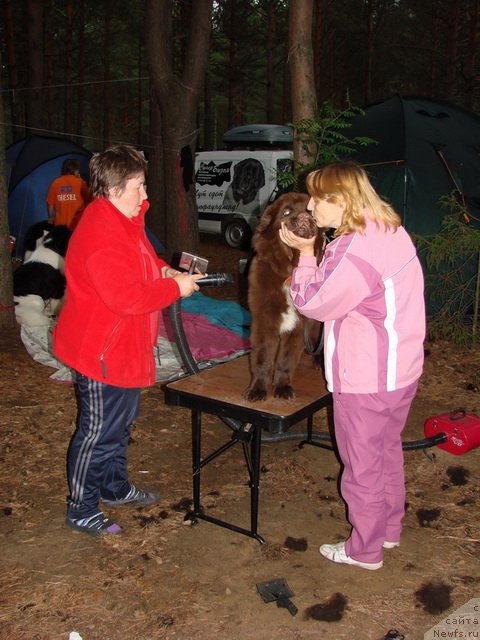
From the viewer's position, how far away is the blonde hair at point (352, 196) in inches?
102

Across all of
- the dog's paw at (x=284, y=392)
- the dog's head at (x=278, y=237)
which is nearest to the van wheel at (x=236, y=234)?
the dog's head at (x=278, y=237)

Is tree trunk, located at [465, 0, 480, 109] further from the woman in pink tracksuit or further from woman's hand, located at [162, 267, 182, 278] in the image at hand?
the woman in pink tracksuit

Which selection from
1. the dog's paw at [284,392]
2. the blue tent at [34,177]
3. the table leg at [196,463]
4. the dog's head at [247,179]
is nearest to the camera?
the dog's paw at [284,392]

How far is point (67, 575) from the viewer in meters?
2.99

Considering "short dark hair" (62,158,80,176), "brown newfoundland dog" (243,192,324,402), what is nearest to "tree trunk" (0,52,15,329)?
"short dark hair" (62,158,80,176)

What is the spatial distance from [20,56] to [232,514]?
2731cm

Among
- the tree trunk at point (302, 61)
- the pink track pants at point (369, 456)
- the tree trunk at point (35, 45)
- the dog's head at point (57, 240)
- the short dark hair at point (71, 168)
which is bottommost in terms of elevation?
the pink track pants at point (369, 456)

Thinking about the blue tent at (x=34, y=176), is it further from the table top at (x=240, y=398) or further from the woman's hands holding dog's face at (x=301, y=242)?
the woman's hands holding dog's face at (x=301, y=242)

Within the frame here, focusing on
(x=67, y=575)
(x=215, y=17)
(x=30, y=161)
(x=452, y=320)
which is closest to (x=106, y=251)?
(x=67, y=575)

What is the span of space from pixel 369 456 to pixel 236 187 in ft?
37.1

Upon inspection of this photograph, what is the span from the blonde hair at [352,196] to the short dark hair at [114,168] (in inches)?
35.1

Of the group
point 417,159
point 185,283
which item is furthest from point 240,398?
point 417,159

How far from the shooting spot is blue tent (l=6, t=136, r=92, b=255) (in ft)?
37.7

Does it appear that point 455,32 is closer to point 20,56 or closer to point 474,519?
point 20,56
